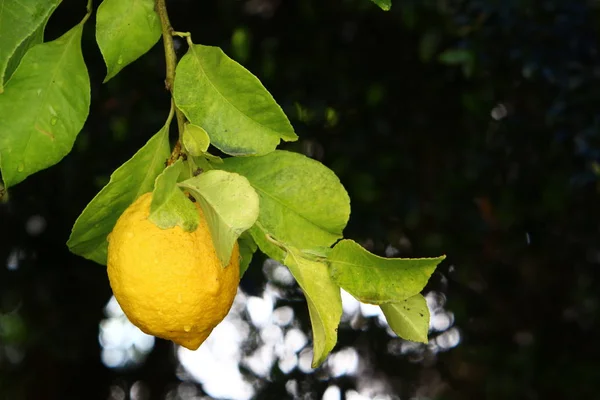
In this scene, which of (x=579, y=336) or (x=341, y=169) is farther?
(x=579, y=336)

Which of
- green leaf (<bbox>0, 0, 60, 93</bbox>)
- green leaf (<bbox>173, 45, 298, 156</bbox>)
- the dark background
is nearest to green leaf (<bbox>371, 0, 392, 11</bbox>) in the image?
green leaf (<bbox>173, 45, 298, 156</bbox>)

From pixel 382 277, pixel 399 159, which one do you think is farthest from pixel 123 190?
pixel 399 159

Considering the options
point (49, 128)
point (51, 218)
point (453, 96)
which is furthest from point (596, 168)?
point (49, 128)

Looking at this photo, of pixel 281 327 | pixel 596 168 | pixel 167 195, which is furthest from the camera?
pixel 281 327

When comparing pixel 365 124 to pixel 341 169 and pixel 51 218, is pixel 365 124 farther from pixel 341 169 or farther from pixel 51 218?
pixel 51 218

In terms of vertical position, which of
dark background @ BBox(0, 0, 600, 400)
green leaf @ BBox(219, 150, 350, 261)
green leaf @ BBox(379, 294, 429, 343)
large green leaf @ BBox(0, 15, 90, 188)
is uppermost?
large green leaf @ BBox(0, 15, 90, 188)

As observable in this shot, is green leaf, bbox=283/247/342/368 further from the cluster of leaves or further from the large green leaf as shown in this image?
the large green leaf
